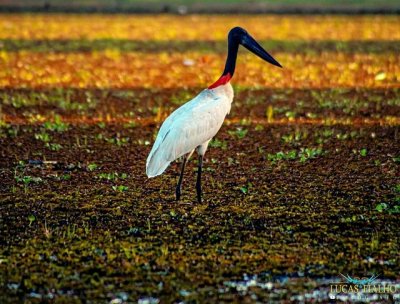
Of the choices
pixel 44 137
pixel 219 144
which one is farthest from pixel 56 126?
pixel 219 144

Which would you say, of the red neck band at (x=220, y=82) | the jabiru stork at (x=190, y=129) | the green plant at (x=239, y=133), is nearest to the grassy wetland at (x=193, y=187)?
the green plant at (x=239, y=133)

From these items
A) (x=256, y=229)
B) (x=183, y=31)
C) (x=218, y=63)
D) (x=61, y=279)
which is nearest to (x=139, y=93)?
(x=218, y=63)

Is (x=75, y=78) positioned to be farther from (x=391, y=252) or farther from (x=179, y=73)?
(x=391, y=252)

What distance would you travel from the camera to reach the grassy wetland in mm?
6344

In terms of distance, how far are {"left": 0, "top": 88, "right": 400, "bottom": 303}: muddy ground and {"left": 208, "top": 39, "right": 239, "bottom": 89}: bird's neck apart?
94 centimetres

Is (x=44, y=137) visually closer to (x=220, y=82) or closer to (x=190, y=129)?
A: (x=220, y=82)

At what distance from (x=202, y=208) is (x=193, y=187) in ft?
2.80

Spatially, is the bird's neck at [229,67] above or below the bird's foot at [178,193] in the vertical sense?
above

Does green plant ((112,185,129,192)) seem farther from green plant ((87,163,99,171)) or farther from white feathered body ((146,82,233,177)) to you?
green plant ((87,163,99,171))

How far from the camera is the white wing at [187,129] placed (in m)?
8.23

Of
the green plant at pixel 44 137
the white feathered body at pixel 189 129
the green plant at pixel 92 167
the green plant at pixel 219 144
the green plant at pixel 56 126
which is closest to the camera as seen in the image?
the white feathered body at pixel 189 129

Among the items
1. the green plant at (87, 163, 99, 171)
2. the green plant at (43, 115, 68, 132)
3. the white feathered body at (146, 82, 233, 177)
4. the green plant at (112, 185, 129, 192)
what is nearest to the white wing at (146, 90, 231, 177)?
the white feathered body at (146, 82, 233, 177)

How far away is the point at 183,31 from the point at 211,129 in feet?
60.3

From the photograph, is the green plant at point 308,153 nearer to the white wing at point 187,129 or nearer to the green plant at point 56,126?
the white wing at point 187,129
